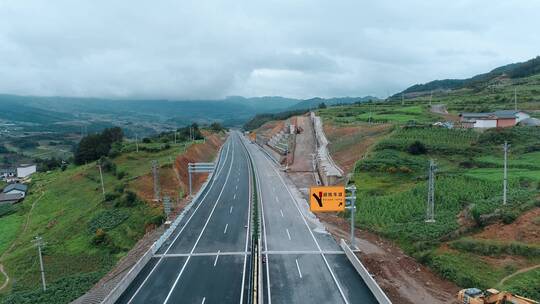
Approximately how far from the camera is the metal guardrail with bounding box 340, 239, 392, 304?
22.1 metres

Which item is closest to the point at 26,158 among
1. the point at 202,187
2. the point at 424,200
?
the point at 202,187

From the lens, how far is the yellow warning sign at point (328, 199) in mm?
31188

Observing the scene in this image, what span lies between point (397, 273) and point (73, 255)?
1229 inches

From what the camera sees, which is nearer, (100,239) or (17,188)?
(100,239)

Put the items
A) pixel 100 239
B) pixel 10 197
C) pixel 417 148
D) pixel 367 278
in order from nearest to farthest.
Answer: pixel 367 278, pixel 100 239, pixel 417 148, pixel 10 197

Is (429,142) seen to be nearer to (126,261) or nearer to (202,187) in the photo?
(202,187)

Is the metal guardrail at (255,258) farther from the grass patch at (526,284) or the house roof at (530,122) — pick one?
the house roof at (530,122)

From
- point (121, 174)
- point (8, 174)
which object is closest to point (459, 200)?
point (121, 174)

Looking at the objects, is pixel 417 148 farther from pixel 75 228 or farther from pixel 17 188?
pixel 17 188

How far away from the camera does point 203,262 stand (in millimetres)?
29344

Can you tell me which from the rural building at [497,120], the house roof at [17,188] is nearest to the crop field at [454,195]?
the rural building at [497,120]

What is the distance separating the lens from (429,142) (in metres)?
59.3

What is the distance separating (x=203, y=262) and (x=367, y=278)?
38.4 feet

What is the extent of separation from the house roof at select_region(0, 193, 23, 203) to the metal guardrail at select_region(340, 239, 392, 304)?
65.7 m
